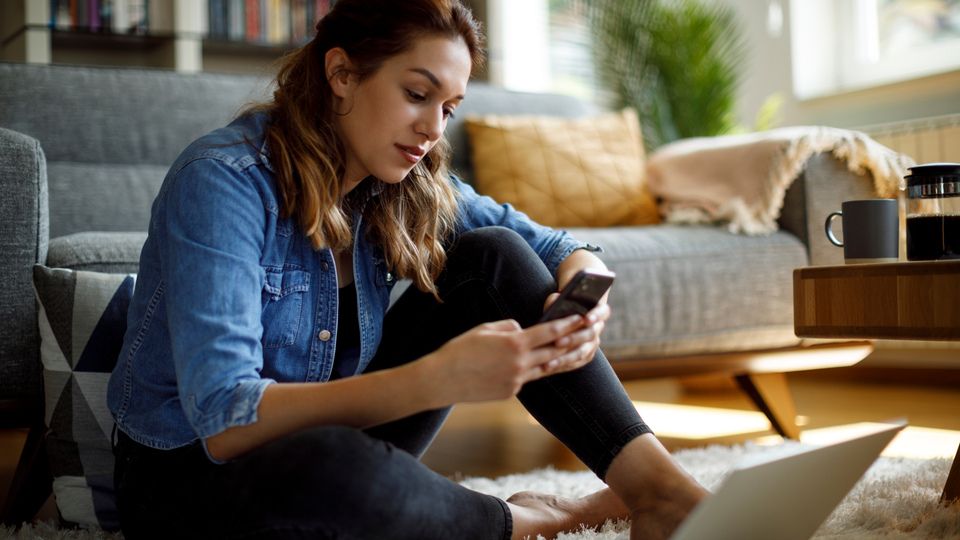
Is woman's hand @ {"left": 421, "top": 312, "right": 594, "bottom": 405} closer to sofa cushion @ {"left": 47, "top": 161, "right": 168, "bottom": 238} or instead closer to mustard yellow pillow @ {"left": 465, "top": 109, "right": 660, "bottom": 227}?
sofa cushion @ {"left": 47, "top": 161, "right": 168, "bottom": 238}

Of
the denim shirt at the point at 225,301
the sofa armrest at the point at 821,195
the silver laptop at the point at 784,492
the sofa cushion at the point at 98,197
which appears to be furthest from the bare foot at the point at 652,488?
the sofa cushion at the point at 98,197

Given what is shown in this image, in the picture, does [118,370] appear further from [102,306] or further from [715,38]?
[715,38]

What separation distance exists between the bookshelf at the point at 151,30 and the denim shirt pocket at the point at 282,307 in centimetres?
263

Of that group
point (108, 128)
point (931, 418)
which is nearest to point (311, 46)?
point (108, 128)

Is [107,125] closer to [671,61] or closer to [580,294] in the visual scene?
[580,294]

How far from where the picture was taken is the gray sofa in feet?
6.21

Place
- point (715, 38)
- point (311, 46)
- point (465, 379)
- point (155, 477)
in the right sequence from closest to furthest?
point (465, 379), point (155, 477), point (311, 46), point (715, 38)

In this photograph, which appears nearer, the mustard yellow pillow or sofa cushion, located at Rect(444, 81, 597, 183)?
the mustard yellow pillow

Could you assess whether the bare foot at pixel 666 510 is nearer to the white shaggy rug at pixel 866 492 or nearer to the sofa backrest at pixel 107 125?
the white shaggy rug at pixel 866 492

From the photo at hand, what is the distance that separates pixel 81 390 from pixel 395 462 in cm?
64

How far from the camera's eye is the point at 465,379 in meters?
0.83

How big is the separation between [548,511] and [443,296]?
0.29 m

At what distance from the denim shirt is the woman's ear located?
9cm

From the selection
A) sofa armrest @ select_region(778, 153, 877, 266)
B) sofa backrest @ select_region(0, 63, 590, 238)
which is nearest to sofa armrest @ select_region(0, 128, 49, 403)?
sofa backrest @ select_region(0, 63, 590, 238)
